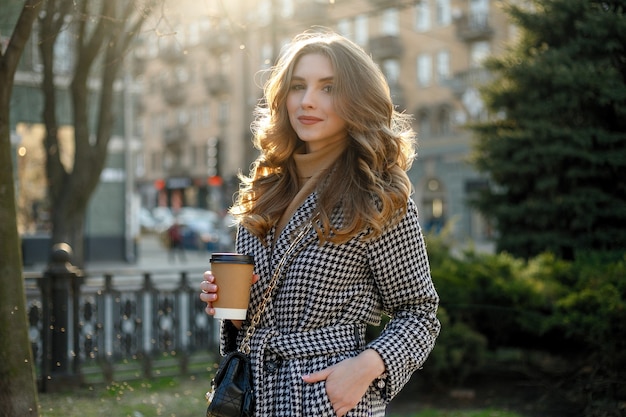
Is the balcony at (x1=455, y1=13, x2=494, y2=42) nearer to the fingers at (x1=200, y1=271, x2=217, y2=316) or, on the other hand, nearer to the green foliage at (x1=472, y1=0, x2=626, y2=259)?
the green foliage at (x1=472, y1=0, x2=626, y2=259)

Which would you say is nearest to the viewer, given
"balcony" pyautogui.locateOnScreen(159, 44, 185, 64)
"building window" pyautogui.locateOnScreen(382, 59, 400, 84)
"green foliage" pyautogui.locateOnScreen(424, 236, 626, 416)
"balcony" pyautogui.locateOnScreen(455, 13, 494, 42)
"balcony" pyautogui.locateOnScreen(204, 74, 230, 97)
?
"green foliage" pyautogui.locateOnScreen(424, 236, 626, 416)

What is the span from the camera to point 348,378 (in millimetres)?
2320

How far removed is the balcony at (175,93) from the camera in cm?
6238

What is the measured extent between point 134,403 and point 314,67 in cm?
478

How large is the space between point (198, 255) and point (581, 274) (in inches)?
1186

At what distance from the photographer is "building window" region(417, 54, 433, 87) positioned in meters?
43.1

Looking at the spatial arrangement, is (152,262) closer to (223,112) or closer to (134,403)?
(134,403)

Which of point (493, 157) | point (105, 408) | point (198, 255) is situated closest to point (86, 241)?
point (198, 255)

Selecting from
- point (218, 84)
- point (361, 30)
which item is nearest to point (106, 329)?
point (361, 30)

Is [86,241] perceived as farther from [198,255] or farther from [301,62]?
[301,62]

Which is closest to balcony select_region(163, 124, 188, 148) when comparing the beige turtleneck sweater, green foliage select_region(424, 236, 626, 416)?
green foliage select_region(424, 236, 626, 416)

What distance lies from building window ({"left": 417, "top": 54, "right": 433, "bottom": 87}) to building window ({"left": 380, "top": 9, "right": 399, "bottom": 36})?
219 cm

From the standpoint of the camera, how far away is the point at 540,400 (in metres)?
6.96

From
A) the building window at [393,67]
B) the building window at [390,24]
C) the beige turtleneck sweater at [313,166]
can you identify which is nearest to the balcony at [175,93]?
the building window at [390,24]
